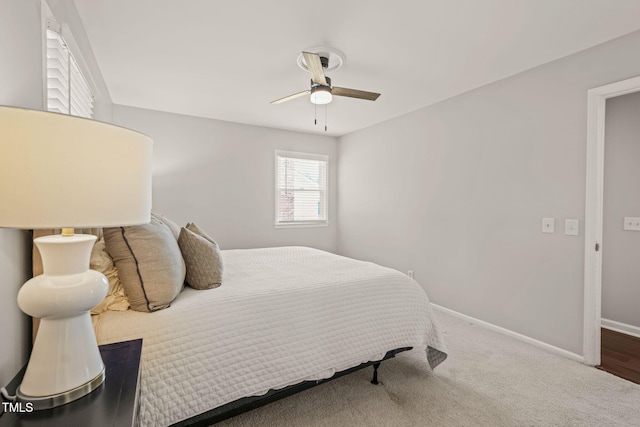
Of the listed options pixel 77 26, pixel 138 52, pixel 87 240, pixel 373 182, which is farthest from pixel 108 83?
pixel 373 182

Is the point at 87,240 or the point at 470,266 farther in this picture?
the point at 470,266

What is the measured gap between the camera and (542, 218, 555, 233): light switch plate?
2.51 metres

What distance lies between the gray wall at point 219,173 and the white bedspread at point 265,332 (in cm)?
213

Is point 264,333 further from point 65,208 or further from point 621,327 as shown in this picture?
point 621,327

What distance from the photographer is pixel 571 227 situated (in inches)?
94.4

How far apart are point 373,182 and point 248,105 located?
2027 millimetres

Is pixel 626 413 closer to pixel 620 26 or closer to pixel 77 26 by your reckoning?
pixel 620 26

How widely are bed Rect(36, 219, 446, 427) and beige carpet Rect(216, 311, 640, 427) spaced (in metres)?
0.21

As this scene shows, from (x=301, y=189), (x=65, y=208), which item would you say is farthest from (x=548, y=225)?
(x=301, y=189)

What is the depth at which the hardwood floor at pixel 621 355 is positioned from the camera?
2195 mm


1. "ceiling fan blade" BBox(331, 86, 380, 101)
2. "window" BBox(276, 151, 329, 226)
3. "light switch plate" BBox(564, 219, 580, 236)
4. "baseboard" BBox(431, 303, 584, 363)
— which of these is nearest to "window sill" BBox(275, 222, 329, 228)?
"window" BBox(276, 151, 329, 226)

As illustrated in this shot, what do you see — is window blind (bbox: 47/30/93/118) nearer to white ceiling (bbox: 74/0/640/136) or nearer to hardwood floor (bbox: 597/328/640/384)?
white ceiling (bbox: 74/0/640/136)

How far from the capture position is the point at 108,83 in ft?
9.73

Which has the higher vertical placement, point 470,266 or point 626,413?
point 470,266
